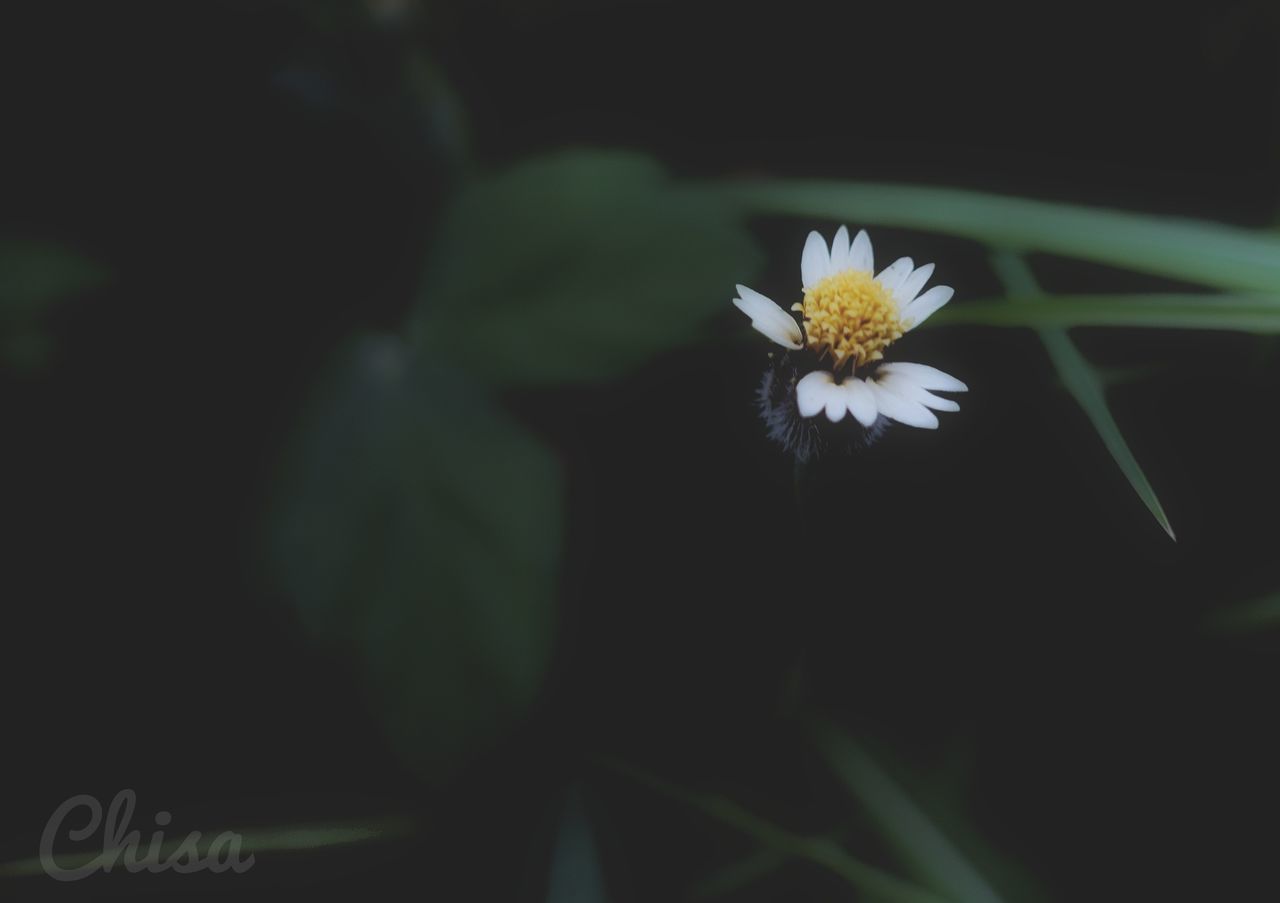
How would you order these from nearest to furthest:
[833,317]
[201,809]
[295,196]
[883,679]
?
[833,317]
[201,809]
[883,679]
[295,196]

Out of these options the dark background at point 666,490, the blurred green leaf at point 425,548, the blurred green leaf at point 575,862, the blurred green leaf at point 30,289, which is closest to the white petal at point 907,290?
the dark background at point 666,490

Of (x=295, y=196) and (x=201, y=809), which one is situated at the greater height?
(x=295, y=196)

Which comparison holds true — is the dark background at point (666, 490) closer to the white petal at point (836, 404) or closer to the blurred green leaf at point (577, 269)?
the blurred green leaf at point (577, 269)

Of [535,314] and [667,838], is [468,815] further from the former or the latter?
[535,314]

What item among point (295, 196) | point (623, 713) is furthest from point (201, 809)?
point (295, 196)

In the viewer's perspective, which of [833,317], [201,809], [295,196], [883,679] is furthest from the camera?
[295,196]

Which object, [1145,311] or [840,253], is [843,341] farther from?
[1145,311]

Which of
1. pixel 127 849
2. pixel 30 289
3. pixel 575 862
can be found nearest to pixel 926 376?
pixel 575 862
